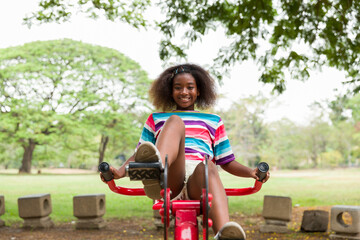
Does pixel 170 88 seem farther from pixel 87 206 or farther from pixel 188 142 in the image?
pixel 87 206

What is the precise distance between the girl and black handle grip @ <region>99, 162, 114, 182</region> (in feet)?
0.08

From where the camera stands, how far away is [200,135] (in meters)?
2.52

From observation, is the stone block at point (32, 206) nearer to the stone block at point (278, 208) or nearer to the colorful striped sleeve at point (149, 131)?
the stone block at point (278, 208)

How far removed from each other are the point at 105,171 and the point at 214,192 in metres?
0.54

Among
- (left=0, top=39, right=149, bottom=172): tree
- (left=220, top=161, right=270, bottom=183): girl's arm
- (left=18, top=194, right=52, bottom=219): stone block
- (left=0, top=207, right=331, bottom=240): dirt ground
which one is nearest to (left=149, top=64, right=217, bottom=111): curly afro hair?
(left=220, top=161, right=270, bottom=183): girl's arm

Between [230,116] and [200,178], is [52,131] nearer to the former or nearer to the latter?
[230,116]

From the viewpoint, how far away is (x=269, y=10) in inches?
277

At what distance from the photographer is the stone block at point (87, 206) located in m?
7.68

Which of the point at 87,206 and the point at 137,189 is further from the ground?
the point at 137,189

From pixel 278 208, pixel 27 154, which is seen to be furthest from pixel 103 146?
pixel 278 208

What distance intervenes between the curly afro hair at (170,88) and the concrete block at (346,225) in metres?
4.50

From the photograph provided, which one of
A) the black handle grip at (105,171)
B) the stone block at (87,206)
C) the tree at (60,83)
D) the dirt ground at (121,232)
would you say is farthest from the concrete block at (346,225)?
the tree at (60,83)

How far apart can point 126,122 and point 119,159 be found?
33.7 feet

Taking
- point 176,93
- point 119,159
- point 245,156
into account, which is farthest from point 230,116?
point 176,93
